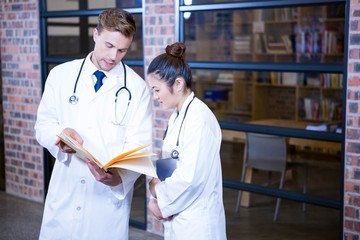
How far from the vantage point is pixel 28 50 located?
5668mm

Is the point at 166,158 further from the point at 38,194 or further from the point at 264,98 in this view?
the point at 264,98

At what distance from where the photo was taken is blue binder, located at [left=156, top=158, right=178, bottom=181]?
253 centimetres

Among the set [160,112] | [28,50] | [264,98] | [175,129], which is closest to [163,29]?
[160,112]

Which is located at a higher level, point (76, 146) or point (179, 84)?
point (179, 84)

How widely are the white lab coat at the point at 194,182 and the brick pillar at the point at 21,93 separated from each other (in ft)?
11.0

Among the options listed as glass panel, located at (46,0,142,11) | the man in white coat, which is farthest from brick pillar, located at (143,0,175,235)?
the man in white coat

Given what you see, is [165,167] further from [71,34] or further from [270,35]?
[270,35]

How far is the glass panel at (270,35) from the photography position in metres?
8.56

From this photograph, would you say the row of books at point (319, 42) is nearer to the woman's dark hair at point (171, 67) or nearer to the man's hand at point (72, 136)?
the woman's dark hair at point (171, 67)

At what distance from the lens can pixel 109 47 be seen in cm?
264

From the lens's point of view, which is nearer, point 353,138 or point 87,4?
point 353,138

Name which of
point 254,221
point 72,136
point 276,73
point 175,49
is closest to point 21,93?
point 254,221

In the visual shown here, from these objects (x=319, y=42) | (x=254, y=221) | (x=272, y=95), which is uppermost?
(x=319, y=42)

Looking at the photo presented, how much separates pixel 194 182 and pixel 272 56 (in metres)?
7.21
